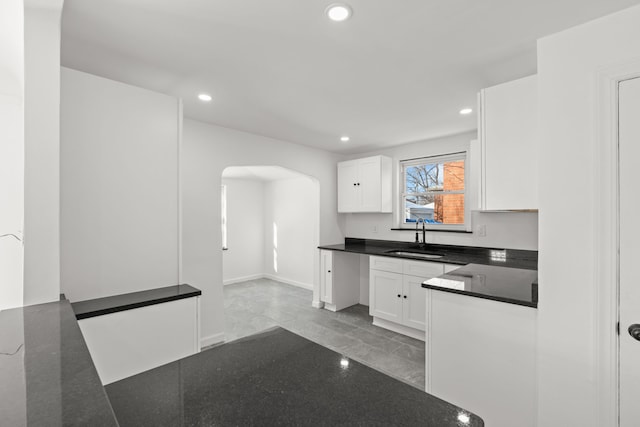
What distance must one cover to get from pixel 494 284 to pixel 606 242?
0.73 m

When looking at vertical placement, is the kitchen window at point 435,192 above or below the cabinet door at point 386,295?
above

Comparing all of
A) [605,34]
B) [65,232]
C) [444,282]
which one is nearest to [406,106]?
[605,34]

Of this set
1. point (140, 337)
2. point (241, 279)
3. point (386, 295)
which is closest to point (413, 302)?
point (386, 295)

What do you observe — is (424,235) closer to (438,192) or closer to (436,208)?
(436,208)

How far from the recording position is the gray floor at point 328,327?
2.80 m

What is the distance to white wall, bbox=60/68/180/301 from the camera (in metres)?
1.82

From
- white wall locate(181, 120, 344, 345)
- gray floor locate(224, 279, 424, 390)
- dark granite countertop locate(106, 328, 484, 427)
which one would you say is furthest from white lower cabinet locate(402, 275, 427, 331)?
dark granite countertop locate(106, 328, 484, 427)

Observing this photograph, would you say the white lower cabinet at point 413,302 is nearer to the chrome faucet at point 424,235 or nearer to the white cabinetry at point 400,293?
the white cabinetry at point 400,293

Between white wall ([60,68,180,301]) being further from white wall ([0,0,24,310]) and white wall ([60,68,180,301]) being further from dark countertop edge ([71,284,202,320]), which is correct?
white wall ([0,0,24,310])

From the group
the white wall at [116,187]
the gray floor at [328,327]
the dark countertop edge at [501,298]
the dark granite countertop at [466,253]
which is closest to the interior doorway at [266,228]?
the gray floor at [328,327]

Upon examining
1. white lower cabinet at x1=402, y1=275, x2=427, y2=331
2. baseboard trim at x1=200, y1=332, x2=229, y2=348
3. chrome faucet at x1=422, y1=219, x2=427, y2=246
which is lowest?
baseboard trim at x1=200, y1=332, x2=229, y2=348

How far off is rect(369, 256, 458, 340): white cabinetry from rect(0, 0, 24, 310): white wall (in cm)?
321

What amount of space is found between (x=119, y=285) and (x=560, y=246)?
264 centimetres

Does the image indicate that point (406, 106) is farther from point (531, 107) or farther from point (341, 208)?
point (341, 208)
